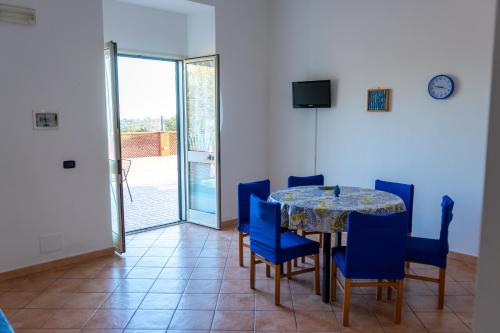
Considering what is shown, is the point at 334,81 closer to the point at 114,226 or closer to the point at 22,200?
the point at 114,226

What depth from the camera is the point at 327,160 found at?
5293 millimetres

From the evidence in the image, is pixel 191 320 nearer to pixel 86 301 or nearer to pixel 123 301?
pixel 123 301

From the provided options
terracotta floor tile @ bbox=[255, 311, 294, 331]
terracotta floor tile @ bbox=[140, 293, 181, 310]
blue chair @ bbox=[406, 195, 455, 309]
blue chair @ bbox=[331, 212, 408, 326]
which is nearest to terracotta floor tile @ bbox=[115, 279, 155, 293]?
terracotta floor tile @ bbox=[140, 293, 181, 310]

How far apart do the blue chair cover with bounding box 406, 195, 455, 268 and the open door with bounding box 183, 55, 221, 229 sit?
9.16 ft

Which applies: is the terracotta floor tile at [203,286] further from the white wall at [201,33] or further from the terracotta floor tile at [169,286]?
the white wall at [201,33]

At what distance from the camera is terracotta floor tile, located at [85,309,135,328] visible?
2.92 meters

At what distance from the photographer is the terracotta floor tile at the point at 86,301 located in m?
3.21

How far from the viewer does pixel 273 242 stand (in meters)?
3.18

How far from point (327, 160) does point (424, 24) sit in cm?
197

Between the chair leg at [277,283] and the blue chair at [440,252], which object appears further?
the chair leg at [277,283]

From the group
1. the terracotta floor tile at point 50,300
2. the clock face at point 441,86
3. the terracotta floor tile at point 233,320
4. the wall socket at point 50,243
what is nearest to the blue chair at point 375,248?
the terracotta floor tile at point 233,320

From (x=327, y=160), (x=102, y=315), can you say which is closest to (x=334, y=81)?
(x=327, y=160)

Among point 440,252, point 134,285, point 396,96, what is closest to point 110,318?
point 134,285

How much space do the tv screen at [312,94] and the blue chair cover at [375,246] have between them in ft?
8.62
